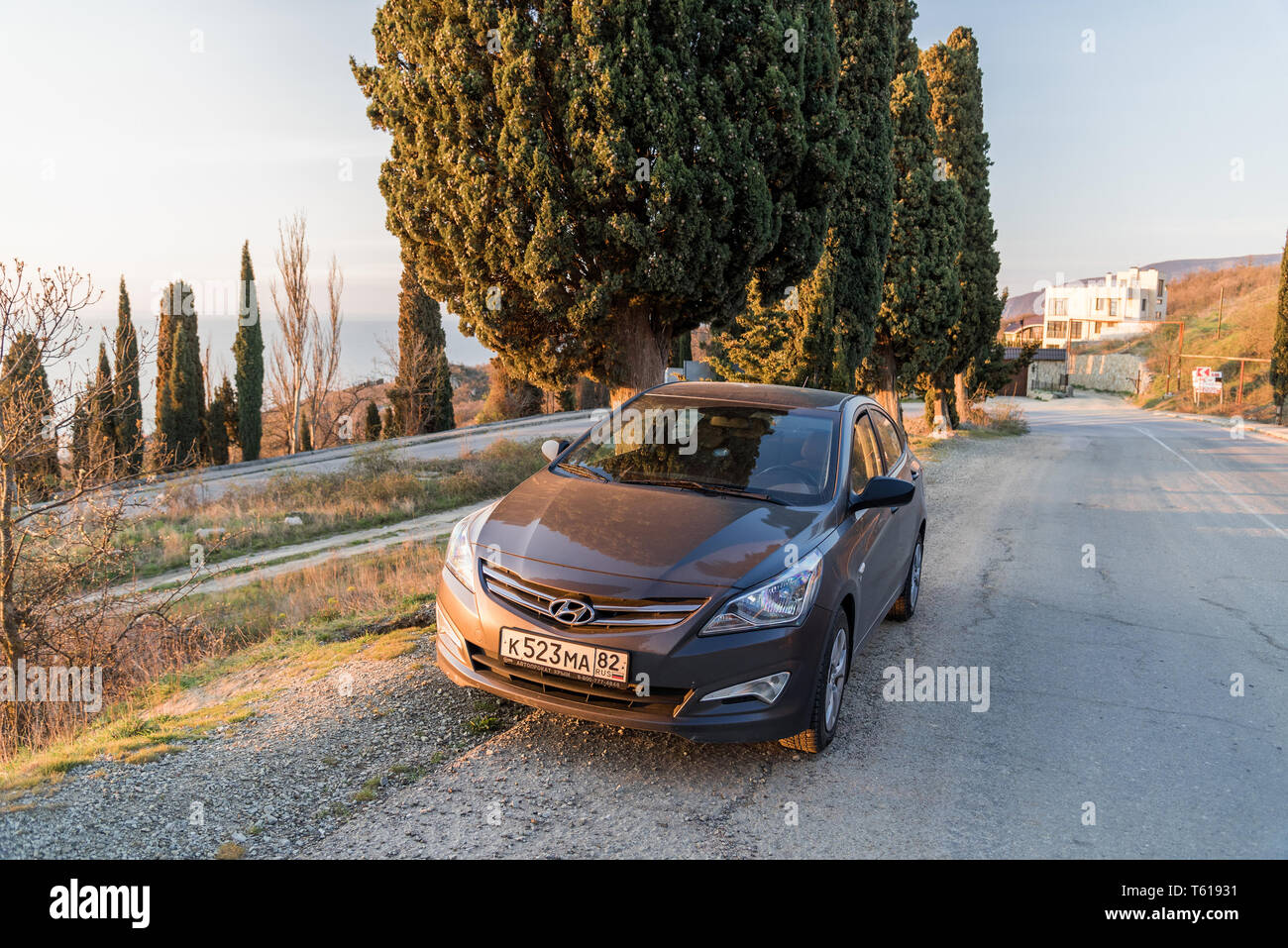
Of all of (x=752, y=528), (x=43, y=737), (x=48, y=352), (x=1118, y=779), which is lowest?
(x=43, y=737)

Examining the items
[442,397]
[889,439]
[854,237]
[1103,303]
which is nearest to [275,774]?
[889,439]

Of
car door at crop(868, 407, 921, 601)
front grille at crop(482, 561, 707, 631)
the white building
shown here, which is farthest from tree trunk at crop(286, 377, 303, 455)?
the white building

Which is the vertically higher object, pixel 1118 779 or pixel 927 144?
pixel 927 144

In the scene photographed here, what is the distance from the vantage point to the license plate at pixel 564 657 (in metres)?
3.58

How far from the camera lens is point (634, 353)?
32.7 feet

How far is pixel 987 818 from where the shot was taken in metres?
3.58

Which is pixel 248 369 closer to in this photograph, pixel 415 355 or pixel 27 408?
pixel 415 355

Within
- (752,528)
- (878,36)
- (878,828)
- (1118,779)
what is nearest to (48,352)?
(752,528)

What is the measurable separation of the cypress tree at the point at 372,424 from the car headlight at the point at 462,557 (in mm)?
31242

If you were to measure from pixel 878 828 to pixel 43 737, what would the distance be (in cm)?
502
